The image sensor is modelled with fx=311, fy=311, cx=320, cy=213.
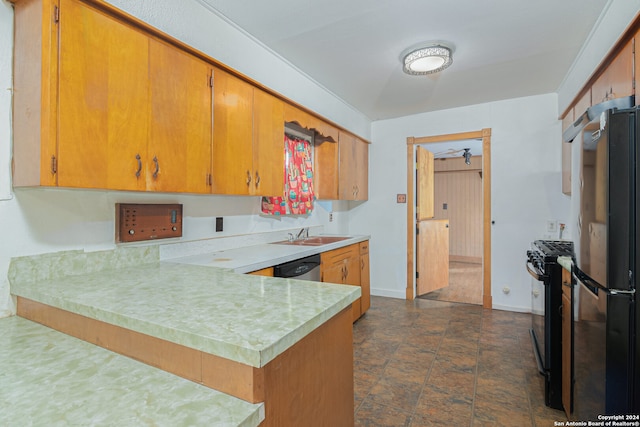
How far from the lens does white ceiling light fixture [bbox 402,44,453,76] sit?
2.39m

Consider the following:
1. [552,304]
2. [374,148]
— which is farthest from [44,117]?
[374,148]

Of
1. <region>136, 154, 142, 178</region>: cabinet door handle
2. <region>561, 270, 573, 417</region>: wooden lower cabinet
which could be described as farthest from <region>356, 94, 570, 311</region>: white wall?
<region>136, 154, 142, 178</region>: cabinet door handle

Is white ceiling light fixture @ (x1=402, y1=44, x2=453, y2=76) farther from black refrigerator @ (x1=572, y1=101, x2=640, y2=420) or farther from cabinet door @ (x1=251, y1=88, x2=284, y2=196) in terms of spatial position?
black refrigerator @ (x1=572, y1=101, x2=640, y2=420)

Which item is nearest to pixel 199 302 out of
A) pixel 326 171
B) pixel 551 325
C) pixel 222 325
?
pixel 222 325

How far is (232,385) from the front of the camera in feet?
2.36

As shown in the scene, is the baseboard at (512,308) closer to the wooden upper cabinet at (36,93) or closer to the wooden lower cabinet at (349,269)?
the wooden lower cabinet at (349,269)

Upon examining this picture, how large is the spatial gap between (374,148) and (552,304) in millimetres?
3001

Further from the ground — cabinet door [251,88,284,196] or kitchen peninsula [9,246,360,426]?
cabinet door [251,88,284,196]

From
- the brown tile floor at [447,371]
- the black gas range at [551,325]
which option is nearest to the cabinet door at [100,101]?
the brown tile floor at [447,371]

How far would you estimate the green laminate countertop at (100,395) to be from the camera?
61 cm

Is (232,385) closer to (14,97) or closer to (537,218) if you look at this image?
(14,97)

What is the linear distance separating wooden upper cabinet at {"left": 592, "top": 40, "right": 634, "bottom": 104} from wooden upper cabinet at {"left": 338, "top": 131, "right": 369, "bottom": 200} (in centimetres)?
227

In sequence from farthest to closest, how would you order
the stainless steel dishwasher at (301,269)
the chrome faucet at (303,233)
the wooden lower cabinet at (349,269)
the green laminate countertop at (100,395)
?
the chrome faucet at (303,233) → the wooden lower cabinet at (349,269) → the stainless steel dishwasher at (301,269) → the green laminate countertop at (100,395)

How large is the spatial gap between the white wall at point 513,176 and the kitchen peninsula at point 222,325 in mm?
3232
